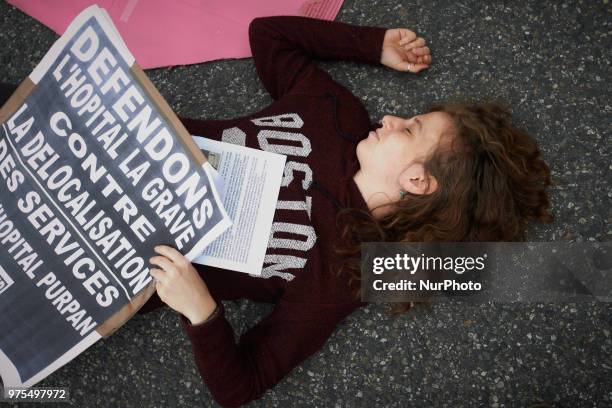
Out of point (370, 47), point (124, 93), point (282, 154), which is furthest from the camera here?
point (370, 47)

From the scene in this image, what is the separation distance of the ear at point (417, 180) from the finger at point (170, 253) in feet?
1.29

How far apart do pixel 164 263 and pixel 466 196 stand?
52 cm

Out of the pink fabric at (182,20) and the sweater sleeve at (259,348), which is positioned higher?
the pink fabric at (182,20)

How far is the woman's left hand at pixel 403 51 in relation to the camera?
107 cm

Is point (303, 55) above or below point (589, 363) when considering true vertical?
above

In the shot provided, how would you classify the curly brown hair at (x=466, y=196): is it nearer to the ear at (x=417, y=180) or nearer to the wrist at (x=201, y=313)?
the ear at (x=417, y=180)

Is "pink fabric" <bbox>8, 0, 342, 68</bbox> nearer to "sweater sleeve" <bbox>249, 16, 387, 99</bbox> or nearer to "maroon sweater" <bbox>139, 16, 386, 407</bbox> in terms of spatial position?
"sweater sleeve" <bbox>249, 16, 387, 99</bbox>

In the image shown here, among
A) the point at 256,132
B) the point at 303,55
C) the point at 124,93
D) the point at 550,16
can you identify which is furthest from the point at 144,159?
the point at 550,16

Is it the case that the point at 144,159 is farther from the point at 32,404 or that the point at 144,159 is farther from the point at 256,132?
the point at 32,404

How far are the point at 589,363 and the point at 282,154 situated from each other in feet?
2.40

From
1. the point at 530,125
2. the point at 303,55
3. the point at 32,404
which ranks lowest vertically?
the point at 32,404

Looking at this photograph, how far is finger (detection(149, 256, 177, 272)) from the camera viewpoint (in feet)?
2.70

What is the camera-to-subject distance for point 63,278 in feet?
2.93

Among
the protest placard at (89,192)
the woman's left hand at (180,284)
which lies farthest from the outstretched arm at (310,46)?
the woman's left hand at (180,284)
